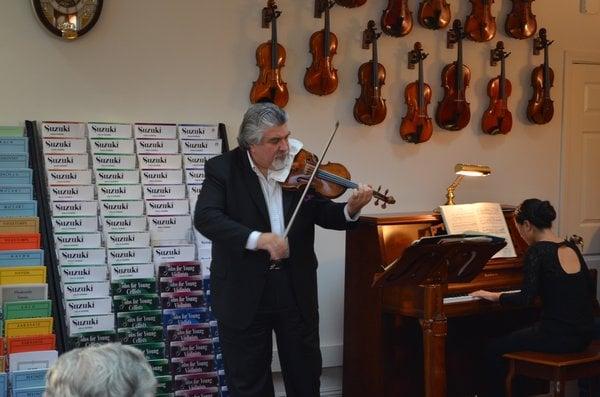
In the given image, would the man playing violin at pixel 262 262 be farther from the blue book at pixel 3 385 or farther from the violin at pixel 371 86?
the violin at pixel 371 86

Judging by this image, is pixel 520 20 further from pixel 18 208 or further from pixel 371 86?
pixel 18 208

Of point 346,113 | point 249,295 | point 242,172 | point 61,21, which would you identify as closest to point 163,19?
point 61,21

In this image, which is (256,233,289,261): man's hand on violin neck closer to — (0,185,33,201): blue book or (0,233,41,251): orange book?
(0,233,41,251): orange book

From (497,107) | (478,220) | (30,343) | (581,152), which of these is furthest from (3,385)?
(581,152)

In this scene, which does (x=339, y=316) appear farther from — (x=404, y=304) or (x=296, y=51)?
(x=296, y=51)

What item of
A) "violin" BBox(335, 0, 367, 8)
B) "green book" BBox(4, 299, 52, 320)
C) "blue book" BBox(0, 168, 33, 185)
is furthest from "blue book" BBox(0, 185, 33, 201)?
"violin" BBox(335, 0, 367, 8)

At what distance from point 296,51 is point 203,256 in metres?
1.26

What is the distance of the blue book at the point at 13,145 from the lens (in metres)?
3.99

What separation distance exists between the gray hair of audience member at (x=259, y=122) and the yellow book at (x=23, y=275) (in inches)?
47.3

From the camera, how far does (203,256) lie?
13.8ft

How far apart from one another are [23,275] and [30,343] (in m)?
0.31

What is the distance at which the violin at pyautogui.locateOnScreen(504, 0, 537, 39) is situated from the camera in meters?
5.21

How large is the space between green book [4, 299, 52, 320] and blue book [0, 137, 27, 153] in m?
0.73

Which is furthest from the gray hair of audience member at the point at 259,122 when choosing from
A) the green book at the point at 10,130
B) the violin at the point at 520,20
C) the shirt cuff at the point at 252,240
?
the violin at the point at 520,20
